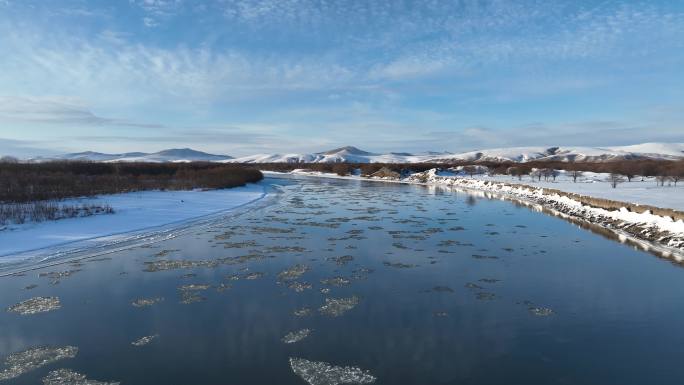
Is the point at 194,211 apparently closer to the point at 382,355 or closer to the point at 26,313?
the point at 26,313

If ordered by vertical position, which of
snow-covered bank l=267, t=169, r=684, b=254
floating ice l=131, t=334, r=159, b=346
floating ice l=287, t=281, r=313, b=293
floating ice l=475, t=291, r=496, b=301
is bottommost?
floating ice l=475, t=291, r=496, b=301

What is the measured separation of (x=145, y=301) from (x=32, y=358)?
83.6 inches

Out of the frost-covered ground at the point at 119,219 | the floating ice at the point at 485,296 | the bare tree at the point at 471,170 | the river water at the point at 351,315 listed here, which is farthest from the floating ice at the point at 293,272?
the bare tree at the point at 471,170

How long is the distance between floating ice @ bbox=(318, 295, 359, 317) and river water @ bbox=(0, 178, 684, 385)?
Answer: 3 centimetres

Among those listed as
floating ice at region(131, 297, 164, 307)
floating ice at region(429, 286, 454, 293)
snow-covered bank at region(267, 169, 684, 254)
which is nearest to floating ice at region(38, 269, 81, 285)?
floating ice at region(131, 297, 164, 307)

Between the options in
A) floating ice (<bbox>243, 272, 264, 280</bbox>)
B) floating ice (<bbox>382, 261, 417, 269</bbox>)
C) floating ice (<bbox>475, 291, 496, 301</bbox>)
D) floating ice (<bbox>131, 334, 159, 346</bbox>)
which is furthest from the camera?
floating ice (<bbox>382, 261, 417, 269</bbox>)

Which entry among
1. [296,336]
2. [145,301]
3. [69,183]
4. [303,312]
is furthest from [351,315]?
[69,183]

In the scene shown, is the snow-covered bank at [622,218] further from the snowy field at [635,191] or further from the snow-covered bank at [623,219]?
the snowy field at [635,191]

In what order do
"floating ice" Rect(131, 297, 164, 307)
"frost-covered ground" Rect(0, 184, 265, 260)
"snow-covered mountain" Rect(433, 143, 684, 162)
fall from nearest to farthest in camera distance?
"floating ice" Rect(131, 297, 164, 307), "frost-covered ground" Rect(0, 184, 265, 260), "snow-covered mountain" Rect(433, 143, 684, 162)

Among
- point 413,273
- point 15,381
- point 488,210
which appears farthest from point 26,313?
point 488,210

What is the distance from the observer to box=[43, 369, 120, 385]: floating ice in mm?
4719

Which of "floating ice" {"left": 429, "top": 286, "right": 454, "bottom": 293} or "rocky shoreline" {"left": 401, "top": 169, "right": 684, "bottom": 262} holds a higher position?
"rocky shoreline" {"left": 401, "top": 169, "right": 684, "bottom": 262}

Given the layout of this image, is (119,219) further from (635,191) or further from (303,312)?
(635,191)

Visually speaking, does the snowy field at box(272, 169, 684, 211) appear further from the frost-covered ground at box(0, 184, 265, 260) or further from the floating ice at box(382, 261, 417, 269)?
the frost-covered ground at box(0, 184, 265, 260)
